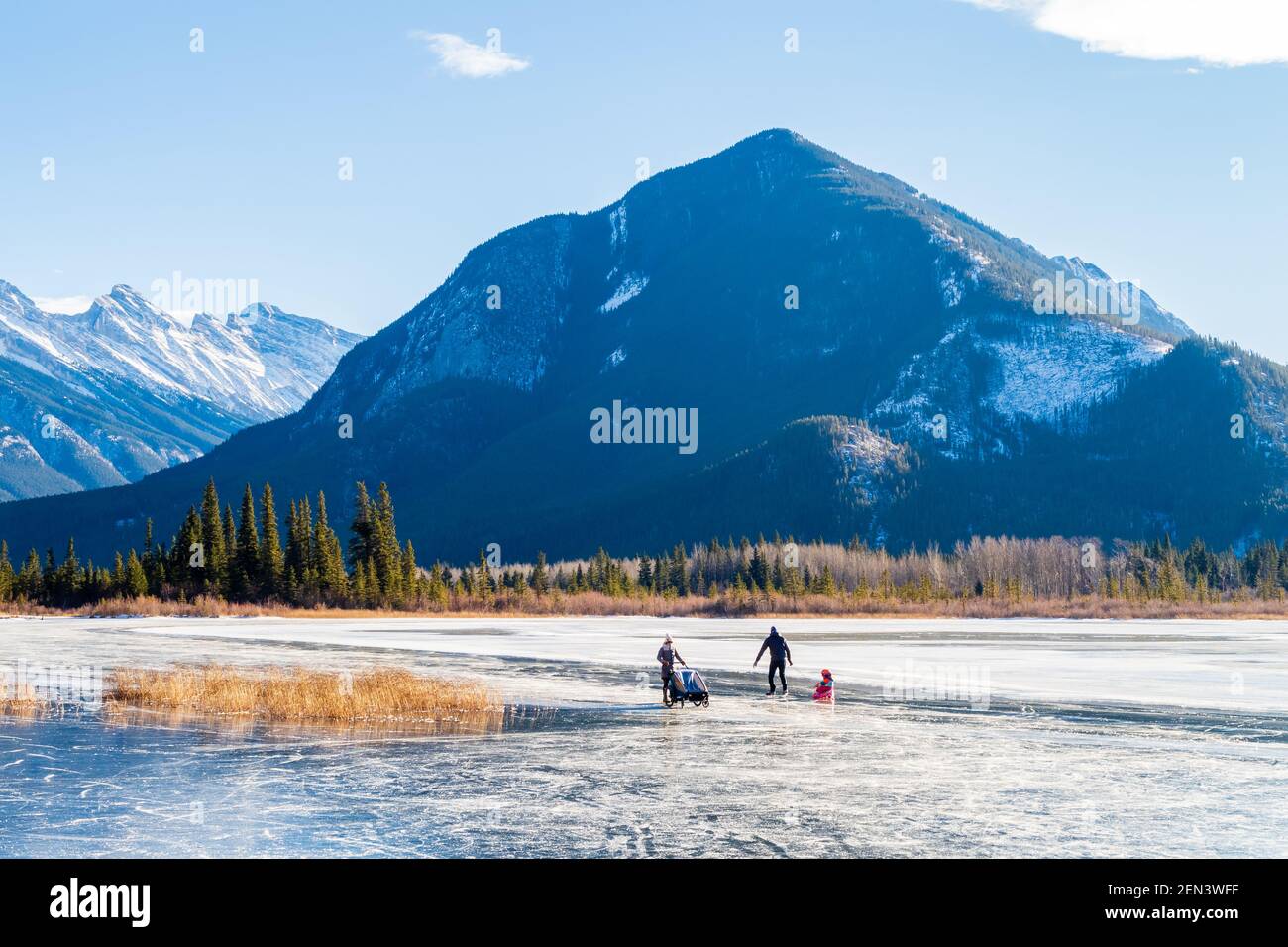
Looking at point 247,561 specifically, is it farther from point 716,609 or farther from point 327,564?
point 716,609

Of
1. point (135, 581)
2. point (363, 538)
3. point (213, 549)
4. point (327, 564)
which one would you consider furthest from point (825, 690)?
point (363, 538)

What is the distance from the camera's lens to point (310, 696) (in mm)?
32969

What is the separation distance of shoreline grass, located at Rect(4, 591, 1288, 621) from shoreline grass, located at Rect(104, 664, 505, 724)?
7279cm

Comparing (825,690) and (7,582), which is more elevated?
(7,582)

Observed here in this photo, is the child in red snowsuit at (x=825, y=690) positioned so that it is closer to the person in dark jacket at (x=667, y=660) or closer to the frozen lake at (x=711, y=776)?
the frozen lake at (x=711, y=776)

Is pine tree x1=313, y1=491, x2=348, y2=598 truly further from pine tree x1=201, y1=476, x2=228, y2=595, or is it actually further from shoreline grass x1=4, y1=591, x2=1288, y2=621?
pine tree x1=201, y1=476, x2=228, y2=595

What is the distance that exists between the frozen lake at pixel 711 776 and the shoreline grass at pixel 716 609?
7225cm

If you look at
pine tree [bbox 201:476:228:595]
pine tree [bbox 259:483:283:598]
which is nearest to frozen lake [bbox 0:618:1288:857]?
pine tree [bbox 259:483:283:598]

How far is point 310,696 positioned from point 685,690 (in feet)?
31.2

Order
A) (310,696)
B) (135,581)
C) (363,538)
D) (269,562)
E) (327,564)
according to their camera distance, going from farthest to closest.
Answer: (363,538)
(327,564)
(269,562)
(135,581)
(310,696)

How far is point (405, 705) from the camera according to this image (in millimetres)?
32562
